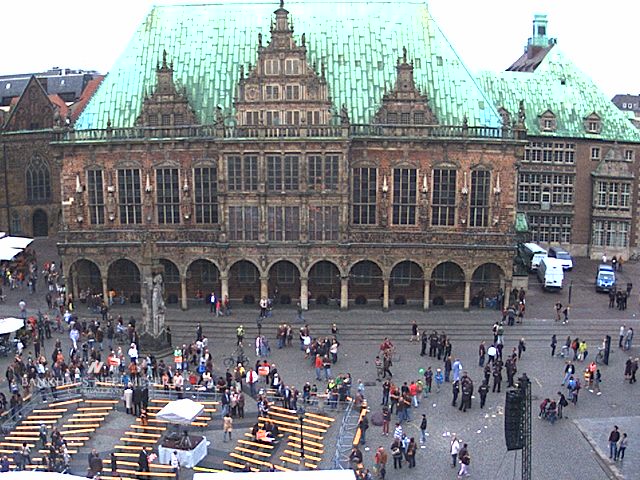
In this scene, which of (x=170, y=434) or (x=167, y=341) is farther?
(x=167, y=341)

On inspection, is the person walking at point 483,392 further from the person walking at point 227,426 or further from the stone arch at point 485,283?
the stone arch at point 485,283

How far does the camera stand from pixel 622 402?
126 feet

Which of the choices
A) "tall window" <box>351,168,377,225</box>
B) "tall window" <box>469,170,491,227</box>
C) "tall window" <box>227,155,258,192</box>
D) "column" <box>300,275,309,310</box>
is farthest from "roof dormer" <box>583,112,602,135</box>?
"tall window" <box>227,155,258,192</box>

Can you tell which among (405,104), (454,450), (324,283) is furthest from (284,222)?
(454,450)

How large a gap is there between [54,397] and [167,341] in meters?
9.27

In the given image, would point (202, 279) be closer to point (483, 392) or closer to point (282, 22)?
point (282, 22)

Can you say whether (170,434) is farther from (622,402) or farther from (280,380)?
(622,402)

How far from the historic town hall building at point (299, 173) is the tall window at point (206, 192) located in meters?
0.07

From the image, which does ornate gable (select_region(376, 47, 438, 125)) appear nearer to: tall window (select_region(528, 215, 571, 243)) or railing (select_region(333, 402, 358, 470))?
tall window (select_region(528, 215, 571, 243))

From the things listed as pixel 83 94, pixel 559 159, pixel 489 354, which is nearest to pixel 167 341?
pixel 489 354

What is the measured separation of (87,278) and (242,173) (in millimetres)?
14597

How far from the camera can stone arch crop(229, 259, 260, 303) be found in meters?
57.2

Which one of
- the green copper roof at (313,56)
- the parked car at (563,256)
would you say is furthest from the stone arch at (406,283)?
the parked car at (563,256)

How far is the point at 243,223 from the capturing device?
179 feet
